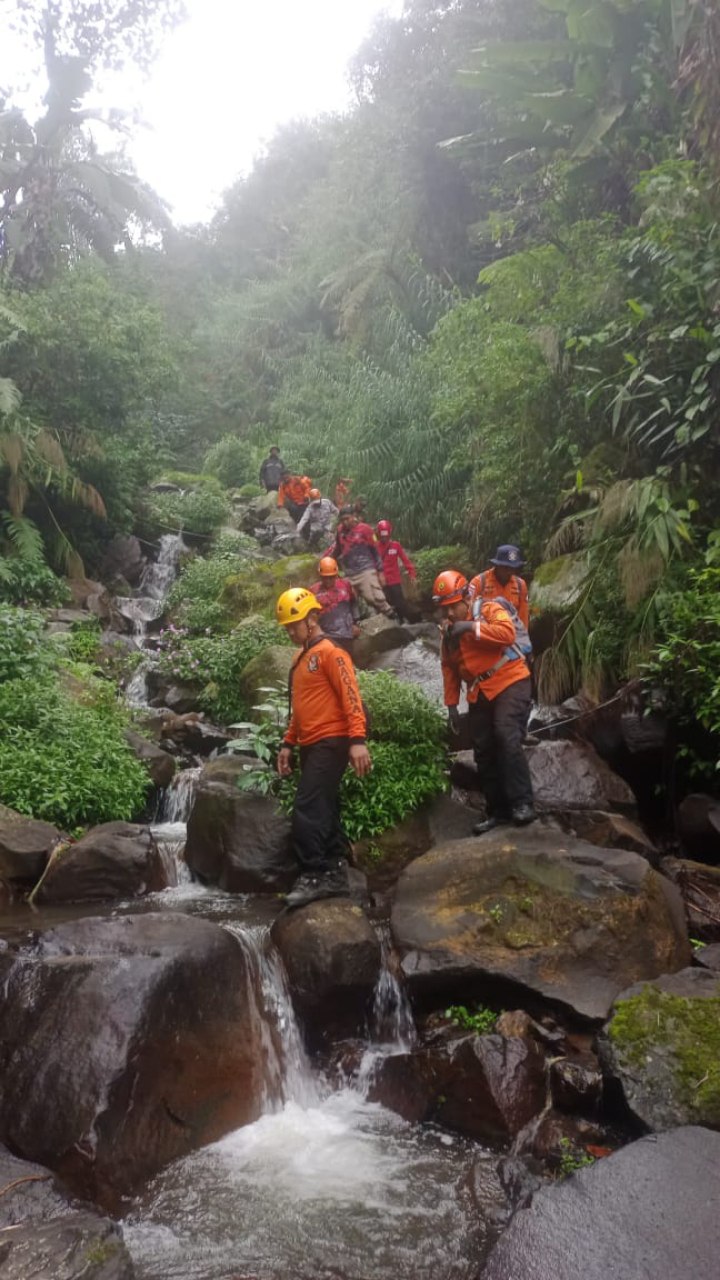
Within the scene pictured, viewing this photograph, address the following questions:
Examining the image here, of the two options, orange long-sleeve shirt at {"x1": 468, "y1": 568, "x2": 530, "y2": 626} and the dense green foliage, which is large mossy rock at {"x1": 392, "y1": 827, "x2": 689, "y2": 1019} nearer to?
orange long-sleeve shirt at {"x1": 468, "y1": 568, "x2": 530, "y2": 626}

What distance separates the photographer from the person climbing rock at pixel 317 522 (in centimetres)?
1817

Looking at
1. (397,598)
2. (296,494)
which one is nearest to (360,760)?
(397,598)

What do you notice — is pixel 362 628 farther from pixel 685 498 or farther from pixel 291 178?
pixel 291 178

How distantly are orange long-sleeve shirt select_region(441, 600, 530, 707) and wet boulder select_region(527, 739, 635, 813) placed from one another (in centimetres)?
135

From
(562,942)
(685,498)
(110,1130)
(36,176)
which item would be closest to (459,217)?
(36,176)

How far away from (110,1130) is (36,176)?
23119 millimetres

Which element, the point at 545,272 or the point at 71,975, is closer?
the point at 71,975

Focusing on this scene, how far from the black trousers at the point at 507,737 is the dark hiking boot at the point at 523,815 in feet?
0.14

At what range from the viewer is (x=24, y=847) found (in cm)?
690

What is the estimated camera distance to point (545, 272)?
11.9m

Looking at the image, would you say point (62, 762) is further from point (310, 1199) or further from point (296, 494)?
point (296, 494)

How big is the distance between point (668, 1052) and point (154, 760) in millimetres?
6087

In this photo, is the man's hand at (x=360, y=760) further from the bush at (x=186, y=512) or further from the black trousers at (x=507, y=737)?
the bush at (x=186, y=512)

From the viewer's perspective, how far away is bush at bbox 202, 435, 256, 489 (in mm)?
26672
